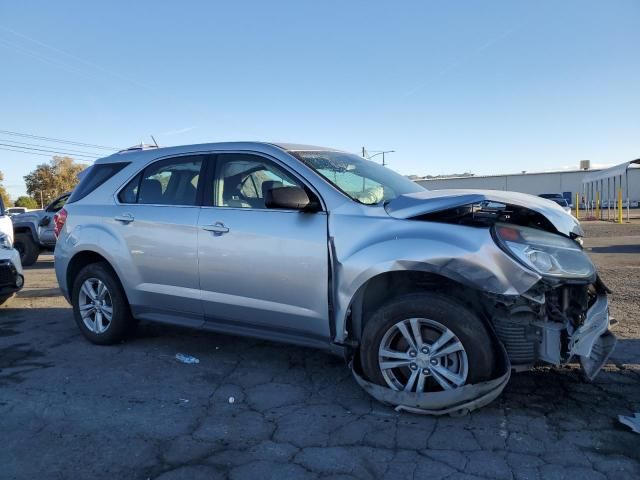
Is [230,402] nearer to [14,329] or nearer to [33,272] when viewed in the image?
[14,329]

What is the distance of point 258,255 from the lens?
395cm

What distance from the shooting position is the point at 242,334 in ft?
13.8

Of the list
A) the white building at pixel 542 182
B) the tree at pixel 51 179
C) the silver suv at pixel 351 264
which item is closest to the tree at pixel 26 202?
the tree at pixel 51 179

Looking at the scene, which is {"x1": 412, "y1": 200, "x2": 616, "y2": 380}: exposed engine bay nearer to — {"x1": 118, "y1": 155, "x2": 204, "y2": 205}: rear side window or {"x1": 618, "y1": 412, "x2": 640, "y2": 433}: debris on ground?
{"x1": 618, "y1": 412, "x2": 640, "y2": 433}: debris on ground

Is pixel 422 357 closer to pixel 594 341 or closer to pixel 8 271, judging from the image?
pixel 594 341

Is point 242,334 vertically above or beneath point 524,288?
beneath

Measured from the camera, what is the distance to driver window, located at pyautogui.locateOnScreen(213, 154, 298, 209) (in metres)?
4.18

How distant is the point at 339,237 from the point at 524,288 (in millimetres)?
1260

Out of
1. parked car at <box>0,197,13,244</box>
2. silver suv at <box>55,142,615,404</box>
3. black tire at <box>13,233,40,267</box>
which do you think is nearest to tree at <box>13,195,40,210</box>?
black tire at <box>13,233,40,267</box>

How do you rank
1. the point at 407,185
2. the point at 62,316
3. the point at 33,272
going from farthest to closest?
the point at 33,272 < the point at 62,316 < the point at 407,185

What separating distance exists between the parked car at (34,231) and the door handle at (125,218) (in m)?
8.46

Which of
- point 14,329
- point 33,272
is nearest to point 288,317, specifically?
point 14,329

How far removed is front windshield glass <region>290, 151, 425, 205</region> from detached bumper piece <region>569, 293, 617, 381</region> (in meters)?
1.62

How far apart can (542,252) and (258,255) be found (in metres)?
2.01
